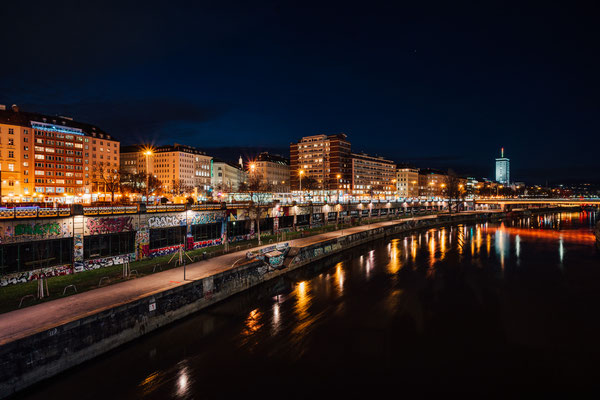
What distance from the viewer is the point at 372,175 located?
6767 inches

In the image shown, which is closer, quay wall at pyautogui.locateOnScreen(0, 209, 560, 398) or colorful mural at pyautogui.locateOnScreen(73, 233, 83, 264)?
quay wall at pyautogui.locateOnScreen(0, 209, 560, 398)

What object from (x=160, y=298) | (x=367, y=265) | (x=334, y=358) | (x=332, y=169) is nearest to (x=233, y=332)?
(x=160, y=298)

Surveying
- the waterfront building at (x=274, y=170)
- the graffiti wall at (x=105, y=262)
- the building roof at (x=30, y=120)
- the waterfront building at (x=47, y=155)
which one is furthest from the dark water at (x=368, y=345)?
the waterfront building at (x=274, y=170)

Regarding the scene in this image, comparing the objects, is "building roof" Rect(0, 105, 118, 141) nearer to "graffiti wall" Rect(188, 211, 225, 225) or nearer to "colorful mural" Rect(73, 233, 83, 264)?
"graffiti wall" Rect(188, 211, 225, 225)

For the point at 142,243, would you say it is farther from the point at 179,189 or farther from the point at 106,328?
the point at 179,189

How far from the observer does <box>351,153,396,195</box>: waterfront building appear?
161 metres

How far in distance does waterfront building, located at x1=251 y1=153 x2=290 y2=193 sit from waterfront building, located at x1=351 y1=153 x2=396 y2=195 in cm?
3658

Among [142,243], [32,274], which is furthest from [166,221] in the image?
[32,274]

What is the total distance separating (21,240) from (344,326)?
20624mm

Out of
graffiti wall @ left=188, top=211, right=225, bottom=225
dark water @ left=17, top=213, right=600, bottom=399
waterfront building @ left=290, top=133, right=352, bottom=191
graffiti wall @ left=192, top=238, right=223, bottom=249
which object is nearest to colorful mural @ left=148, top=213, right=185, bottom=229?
graffiti wall @ left=188, top=211, right=225, bottom=225

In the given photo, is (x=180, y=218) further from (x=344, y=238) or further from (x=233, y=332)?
(x=344, y=238)

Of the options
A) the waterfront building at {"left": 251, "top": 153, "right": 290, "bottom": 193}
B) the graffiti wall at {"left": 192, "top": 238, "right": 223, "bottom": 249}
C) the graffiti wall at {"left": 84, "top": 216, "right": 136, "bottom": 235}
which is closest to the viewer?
the graffiti wall at {"left": 84, "top": 216, "right": 136, "bottom": 235}

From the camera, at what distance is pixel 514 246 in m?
53.3

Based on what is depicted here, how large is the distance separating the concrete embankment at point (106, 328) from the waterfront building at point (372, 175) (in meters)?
133
